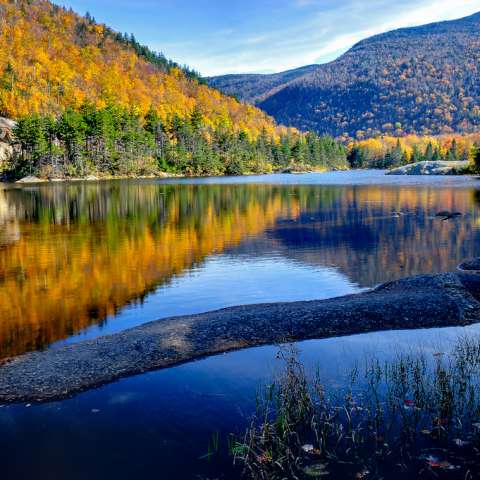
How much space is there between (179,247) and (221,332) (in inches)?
896

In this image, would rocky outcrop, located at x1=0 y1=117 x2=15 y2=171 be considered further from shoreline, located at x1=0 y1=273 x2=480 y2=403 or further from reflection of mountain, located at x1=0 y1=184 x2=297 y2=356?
shoreline, located at x1=0 y1=273 x2=480 y2=403

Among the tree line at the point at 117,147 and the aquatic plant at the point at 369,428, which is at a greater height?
the tree line at the point at 117,147

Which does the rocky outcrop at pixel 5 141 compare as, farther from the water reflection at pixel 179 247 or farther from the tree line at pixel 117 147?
the water reflection at pixel 179 247

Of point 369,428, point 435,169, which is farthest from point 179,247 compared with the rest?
point 435,169

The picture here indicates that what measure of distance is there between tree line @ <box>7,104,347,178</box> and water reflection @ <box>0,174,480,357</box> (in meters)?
66.8

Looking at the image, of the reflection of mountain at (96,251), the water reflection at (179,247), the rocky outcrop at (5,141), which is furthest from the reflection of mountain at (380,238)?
the rocky outcrop at (5,141)

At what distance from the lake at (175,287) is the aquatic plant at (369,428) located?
806 mm

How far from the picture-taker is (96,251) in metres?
39.0

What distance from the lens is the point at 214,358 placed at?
1709 cm

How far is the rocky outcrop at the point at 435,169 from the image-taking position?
15900cm

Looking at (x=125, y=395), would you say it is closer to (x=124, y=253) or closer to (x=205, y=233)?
(x=124, y=253)

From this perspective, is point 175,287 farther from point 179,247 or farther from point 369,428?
point 369,428

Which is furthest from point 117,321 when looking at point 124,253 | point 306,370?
point 124,253

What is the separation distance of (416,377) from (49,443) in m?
9.31
